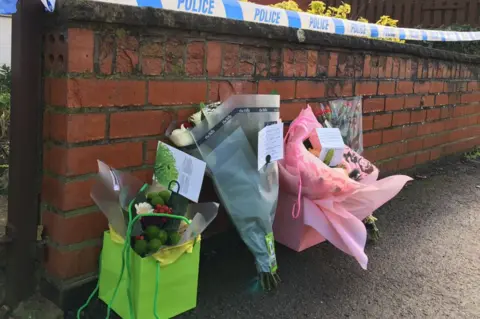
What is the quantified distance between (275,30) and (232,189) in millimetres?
916

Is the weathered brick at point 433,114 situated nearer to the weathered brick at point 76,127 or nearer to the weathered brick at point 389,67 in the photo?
the weathered brick at point 389,67

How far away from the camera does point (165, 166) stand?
1854 mm

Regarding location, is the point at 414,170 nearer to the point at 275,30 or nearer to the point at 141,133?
the point at 275,30

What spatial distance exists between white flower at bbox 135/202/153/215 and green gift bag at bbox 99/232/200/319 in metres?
0.13

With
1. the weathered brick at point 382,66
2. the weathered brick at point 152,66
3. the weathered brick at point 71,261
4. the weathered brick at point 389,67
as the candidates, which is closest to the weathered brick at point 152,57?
the weathered brick at point 152,66

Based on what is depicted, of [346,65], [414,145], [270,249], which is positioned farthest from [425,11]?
[270,249]

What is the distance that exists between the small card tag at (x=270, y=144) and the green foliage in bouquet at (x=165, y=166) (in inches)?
13.7

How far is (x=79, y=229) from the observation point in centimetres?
180

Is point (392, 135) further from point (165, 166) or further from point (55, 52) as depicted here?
point (55, 52)

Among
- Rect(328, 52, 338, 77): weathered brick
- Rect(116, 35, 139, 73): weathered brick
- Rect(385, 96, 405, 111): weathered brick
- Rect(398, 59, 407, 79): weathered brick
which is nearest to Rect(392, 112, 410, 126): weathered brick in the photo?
Rect(385, 96, 405, 111): weathered brick

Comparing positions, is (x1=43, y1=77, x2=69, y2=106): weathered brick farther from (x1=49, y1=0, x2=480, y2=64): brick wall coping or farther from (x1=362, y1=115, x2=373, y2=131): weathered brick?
(x1=362, y1=115, x2=373, y2=131): weathered brick

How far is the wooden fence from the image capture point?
947cm

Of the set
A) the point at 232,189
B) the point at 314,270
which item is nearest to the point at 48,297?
the point at 232,189

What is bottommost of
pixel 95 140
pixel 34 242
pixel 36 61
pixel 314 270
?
pixel 314 270
